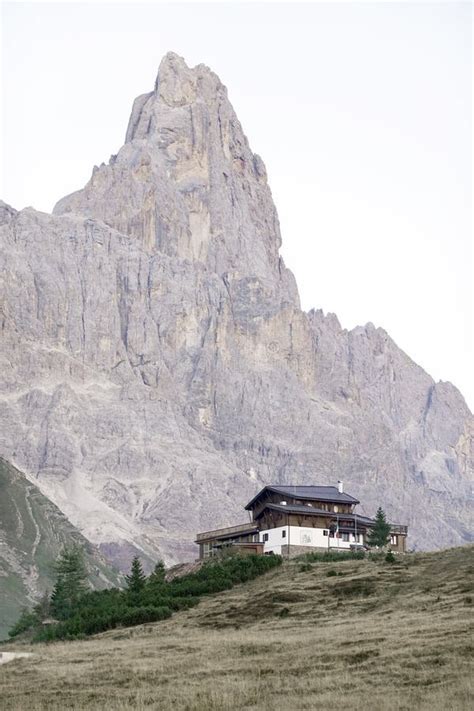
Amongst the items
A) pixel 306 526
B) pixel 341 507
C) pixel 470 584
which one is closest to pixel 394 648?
pixel 470 584

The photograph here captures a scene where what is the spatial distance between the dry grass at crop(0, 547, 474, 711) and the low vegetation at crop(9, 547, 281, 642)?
338 centimetres

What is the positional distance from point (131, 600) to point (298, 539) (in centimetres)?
2767

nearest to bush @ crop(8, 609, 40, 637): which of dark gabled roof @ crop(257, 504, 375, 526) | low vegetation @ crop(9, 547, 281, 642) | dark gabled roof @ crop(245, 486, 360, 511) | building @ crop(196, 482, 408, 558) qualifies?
low vegetation @ crop(9, 547, 281, 642)

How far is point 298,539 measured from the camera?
105 meters

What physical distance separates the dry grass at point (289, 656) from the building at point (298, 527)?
31116 millimetres

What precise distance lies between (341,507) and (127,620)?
148 ft

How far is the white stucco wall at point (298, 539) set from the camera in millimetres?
104812

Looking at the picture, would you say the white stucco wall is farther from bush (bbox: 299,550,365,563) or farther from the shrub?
bush (bbox: 299,550,365,563)

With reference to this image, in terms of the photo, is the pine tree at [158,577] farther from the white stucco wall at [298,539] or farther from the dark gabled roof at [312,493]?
the dark gabled roof at [312,493]

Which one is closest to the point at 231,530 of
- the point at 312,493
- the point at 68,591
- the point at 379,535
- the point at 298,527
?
the point at 312,493

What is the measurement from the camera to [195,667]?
4819 centimetres

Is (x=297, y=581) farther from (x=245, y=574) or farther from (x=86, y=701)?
(x=86, y=701)

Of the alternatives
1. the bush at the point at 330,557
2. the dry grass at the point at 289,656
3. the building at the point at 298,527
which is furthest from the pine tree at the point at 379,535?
the dry grass at the point at 289,656

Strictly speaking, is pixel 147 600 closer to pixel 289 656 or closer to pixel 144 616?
pixel 144 616
